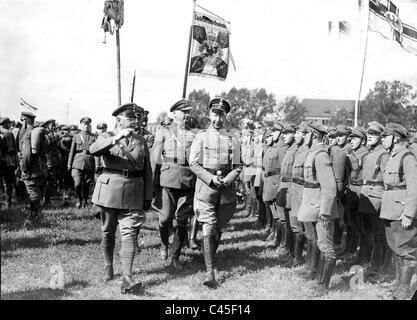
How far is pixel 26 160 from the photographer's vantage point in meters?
8.09

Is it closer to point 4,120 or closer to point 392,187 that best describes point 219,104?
point 392,187

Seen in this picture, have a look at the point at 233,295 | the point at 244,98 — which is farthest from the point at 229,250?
the point at 244,98

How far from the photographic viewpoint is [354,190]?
6.89 metres

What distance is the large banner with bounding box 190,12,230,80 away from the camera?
379 inches

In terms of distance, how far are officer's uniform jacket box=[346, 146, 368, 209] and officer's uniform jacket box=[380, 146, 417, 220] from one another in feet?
4.62

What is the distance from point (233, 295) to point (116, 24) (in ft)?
11.2

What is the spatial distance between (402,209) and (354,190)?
6.22ft

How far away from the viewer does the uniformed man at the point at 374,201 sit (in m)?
6.11

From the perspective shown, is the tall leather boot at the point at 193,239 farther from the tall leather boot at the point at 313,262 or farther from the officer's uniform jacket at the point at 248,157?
the officer's uniform jacket at the point at 248,157

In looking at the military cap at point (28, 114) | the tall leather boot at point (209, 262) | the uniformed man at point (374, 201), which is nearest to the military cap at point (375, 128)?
the uniformed man at point (374, 201)

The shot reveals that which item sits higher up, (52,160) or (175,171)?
(175,171)

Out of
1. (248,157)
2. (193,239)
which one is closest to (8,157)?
(193,239)

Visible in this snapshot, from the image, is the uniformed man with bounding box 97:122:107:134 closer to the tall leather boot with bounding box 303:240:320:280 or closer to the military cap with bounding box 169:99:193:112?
the military cap with bounding box 169:99:193:112
